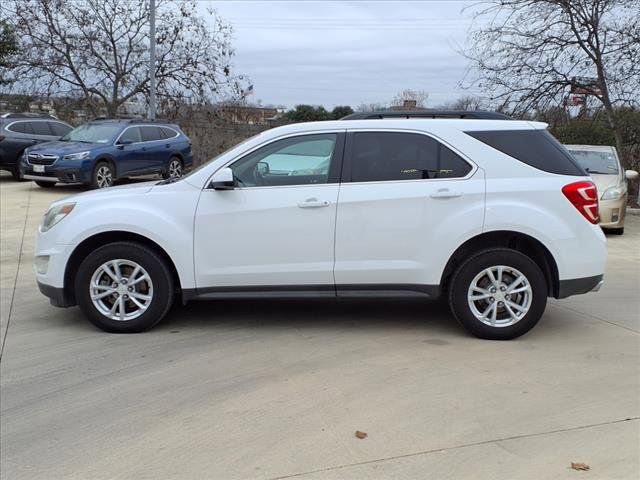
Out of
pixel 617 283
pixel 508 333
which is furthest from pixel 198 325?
pixel 617 283

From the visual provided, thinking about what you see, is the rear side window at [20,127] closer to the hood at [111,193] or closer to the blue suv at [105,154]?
the blue suv at [105,154]

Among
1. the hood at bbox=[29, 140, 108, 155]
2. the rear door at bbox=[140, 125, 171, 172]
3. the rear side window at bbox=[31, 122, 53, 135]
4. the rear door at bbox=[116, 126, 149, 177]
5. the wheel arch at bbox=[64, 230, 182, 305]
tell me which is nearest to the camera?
the wheel arch at bbox=[64, 230, 182, 305]

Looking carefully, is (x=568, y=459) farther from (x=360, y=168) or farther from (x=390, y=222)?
(x=360, y=168)

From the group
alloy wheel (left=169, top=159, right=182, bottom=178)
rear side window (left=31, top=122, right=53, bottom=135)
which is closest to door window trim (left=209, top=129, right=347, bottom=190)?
alloy wheel (left=169, top=159, right=182, bottom=178)

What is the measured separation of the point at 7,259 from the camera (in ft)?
26.9

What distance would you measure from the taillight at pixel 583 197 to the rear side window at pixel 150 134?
1287 centimetres

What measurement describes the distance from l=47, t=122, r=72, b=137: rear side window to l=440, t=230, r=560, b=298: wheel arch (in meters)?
15.4

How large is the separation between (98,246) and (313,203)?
1877 millimetres

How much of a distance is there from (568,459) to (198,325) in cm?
329

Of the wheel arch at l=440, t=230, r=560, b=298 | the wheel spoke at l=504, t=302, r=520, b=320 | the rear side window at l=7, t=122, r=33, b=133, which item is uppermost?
the rear side window at l=7, t=122, r=33, b=133

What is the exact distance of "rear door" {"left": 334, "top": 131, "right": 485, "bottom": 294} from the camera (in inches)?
197

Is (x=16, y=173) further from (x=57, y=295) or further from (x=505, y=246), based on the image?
(x=505, y=246)

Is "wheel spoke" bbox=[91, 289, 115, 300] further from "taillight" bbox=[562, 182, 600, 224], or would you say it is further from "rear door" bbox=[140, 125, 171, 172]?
"rear door" bbox=[140, 125, 171, 172]

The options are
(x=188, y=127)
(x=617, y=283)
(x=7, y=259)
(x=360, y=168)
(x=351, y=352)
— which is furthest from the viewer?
(x=188, y=127)
